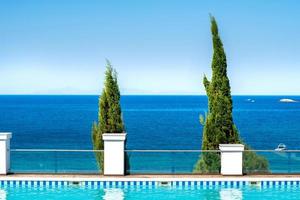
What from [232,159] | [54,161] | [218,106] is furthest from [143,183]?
[218,106]

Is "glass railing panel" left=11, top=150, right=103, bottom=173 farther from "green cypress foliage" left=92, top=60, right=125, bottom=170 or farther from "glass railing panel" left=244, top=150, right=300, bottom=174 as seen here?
"glass railing panel" left=244, top=150, right=300, bottom=174

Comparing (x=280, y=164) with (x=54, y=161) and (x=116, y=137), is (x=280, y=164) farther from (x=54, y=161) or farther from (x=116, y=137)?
(x=54, y=161)

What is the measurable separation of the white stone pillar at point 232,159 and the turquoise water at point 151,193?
825 millimetres

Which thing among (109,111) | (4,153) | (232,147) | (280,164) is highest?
(109,111)

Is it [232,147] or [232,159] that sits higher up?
[232,147]

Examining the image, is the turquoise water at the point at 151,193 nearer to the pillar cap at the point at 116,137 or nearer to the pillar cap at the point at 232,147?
the pillar cap at the point at 232,147

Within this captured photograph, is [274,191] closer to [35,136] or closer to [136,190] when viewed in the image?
[136,190]

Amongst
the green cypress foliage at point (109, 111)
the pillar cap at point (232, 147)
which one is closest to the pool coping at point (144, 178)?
the pillar cap at point (232, 147)

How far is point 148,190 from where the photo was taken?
61.8ft

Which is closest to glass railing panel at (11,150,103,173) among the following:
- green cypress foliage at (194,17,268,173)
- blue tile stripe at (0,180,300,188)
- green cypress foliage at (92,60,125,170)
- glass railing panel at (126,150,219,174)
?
blue tile stripe at (0,180,300,188)

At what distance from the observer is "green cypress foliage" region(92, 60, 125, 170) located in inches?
903

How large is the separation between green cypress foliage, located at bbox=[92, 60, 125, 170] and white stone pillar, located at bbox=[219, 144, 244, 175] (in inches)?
189

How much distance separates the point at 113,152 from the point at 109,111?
3.51 metres

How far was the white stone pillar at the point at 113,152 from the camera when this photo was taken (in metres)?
19.7
